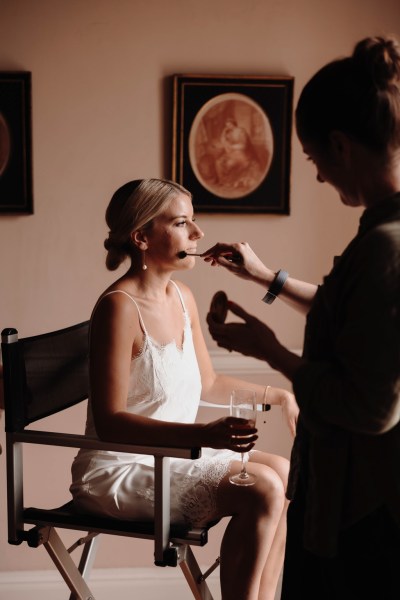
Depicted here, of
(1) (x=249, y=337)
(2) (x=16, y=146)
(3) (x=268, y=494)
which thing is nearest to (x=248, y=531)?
(3) (x=268, y=494)

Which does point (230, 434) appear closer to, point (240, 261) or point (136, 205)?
point (240, 261)

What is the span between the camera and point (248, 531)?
1.84 m

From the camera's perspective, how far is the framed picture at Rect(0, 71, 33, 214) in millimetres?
2576

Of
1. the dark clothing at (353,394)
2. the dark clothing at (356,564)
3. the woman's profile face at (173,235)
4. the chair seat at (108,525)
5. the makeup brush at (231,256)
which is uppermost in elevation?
the woman's profile face at (173,235)

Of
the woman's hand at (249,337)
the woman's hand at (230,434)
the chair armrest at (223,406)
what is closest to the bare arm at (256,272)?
the chair armrest at (223,406)

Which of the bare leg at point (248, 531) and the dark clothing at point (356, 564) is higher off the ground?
the dark clothing at point (356, 564)

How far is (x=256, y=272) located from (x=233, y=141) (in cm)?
73

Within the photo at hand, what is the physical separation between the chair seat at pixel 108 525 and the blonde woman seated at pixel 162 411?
30 mm

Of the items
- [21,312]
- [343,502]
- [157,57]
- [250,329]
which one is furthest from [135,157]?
[343,502]

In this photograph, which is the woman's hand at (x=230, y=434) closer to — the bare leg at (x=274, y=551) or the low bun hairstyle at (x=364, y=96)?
the bare leg at (x=274, y=551)

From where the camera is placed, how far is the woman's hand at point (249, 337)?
4.43ft

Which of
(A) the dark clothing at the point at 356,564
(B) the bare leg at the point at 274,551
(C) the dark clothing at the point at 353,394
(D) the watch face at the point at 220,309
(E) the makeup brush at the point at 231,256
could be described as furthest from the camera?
(E) the makeup brush at the point at 231,256

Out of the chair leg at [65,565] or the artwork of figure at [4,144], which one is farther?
the artwork of figure at [4,144]

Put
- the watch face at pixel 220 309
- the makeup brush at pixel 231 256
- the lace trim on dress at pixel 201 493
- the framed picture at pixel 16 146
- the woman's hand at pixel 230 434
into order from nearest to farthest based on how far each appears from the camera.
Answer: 1. the watch face at pixel 220 309
2. the woman's hand at pixel 230 434
3. the lace trim on dress at pixel 201 493
4. the makeup brush at pixel 231 256
5. the framed picture at pixel 16 146
